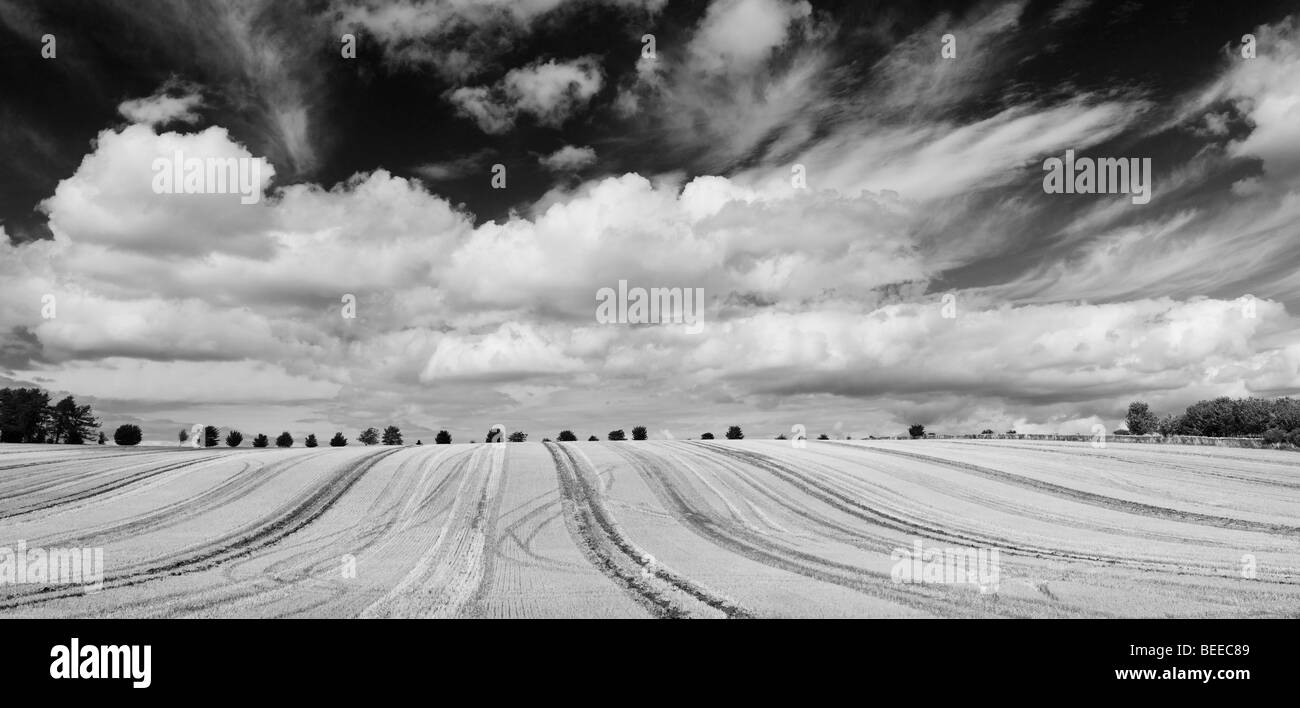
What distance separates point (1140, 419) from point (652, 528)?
19432 centimetres

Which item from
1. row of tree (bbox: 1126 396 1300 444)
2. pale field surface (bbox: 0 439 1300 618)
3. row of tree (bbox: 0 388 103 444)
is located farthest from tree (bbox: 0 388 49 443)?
row of tree (bbox: 1126 396 1300 444)

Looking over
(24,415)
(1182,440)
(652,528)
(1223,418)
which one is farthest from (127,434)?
(1223,418)

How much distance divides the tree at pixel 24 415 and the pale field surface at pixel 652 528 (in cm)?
7718

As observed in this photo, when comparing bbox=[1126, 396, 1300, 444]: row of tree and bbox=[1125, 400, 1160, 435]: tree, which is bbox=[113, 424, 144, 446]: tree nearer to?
bbox=[1126, 396, 1300, 444]: row of tree

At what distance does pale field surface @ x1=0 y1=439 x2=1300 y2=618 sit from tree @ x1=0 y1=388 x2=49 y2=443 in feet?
253

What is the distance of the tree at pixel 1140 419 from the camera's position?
550 ft

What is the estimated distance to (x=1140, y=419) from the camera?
6860 inches

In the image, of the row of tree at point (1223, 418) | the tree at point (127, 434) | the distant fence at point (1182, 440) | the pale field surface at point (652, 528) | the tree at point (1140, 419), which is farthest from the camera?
the tree at point (1140, 419)

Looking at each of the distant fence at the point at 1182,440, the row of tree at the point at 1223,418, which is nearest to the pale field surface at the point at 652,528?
the distant fence at the point at 1182,440

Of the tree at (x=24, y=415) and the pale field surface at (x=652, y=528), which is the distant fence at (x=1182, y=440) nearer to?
the pale field surface at (x=652, y=528)
